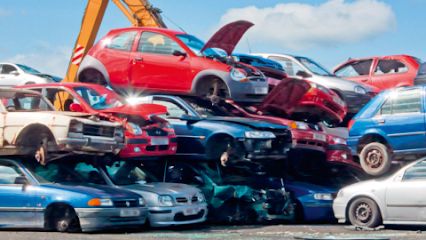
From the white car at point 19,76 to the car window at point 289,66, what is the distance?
7.44 metres

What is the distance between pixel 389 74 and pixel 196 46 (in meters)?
4.77

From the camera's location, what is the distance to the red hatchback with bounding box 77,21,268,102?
50.9 ft

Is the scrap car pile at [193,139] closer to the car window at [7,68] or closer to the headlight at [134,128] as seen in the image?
the headlight at [134,128]

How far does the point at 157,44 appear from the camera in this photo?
16141mm

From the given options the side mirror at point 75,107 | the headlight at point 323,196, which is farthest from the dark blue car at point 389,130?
the side mirror at point 75,107

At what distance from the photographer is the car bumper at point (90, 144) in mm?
12312

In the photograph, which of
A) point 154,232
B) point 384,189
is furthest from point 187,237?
point 384,189

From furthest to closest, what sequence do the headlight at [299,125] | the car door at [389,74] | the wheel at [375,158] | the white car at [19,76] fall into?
the white car at [19,76]
the car door at [389,74]
the headlight at [299,125]
the wheel at [375,158]

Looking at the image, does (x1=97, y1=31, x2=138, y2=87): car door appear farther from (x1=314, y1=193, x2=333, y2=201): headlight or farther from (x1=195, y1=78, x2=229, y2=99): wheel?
(x1=314, y1=193, x2=333, y2=201): headlight

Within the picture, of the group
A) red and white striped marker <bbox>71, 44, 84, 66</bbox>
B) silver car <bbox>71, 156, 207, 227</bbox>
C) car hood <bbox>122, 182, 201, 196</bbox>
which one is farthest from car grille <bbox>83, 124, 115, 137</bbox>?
red and white striped marker <bbox>71, 44, 84, 66</bbox>

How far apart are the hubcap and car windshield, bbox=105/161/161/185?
3813mm

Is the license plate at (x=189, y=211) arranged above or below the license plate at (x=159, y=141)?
below

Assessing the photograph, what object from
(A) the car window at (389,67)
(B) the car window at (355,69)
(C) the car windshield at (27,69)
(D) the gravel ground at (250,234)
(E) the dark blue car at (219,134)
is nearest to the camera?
(D) the gravel ground at (250,234)

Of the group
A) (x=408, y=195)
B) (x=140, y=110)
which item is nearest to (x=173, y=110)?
(x=140, y=110)
